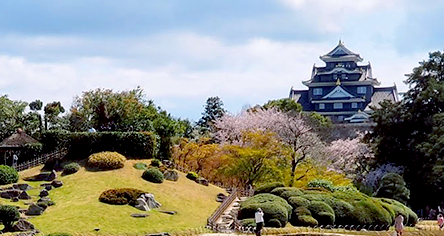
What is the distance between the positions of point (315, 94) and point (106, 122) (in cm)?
4320

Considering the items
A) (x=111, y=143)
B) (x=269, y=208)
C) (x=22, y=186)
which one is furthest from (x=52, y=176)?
(x=269, y=208)

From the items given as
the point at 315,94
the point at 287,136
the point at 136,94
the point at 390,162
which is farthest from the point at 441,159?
the point at 315,94

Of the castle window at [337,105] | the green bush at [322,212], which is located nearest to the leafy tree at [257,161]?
the green bush at [322,212]

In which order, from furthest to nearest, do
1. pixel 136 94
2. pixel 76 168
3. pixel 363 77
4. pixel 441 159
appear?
pixel 363 77 → pixel 136 94 → pixel 441 159 → pixel 76 168

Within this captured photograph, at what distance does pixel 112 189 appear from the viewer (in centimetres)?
2973

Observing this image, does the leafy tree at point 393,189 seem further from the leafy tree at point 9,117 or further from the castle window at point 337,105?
the castle window at point 337,105

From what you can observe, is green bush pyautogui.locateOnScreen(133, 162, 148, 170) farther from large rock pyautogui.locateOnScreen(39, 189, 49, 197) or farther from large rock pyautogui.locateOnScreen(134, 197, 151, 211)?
large rock pyautogui.locateOnScreen(134, 197, 151, 211)

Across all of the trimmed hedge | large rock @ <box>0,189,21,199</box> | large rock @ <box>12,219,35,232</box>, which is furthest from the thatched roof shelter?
large rock @ <box>12,219,35,232</box>

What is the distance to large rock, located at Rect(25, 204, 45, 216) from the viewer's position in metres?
25.9

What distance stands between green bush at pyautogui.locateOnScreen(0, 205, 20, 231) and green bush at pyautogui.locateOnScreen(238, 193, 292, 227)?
9.36m

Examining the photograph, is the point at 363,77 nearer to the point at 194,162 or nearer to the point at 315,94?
the point at 315,94

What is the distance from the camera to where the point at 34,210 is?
26.0 meters

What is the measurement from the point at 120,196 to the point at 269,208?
807cm

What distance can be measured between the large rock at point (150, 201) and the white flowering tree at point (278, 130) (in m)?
12.0
